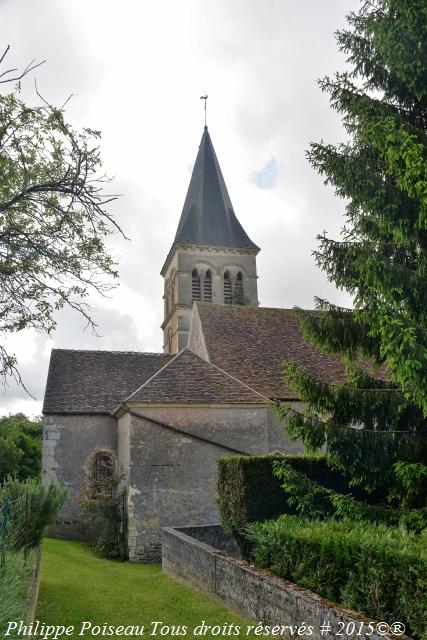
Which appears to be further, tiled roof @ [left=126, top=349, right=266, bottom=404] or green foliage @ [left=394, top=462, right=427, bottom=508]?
tiled roof @ [left=126, top=349, right=266, bottom=404]

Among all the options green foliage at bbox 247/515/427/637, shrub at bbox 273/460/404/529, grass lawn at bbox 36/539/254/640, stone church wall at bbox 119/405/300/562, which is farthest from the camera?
stone church wall at bbox 119/405/300/562

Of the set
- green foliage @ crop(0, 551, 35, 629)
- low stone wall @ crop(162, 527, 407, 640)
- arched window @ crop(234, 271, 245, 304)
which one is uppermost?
arched window @ crop(234, 271, 245, 304)

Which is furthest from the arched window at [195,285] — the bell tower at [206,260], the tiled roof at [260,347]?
the tiled roof at [260,347]

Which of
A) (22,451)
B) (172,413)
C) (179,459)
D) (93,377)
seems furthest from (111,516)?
(22,451)

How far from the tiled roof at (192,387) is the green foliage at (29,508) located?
5.90 m

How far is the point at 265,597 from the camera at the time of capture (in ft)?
22.8

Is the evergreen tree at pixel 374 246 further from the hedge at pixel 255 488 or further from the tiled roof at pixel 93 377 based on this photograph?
the tiled roof at pixel 93 377

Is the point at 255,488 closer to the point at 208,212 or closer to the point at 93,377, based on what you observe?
the point at 93,377

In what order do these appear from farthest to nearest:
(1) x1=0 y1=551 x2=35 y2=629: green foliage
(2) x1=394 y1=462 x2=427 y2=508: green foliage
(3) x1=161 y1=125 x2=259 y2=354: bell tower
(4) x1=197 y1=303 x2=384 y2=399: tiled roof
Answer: (3) x1=161 y1=125 x2=259 y2=354: bell tower → (4) x1=197 y1=303 x2=384 y2=399: tiled roof → (2) x1=394 y1=462 x2=427 y2=508: green foliage → (1) x1=0 y1=551 x2=35 y2=629: green foliage

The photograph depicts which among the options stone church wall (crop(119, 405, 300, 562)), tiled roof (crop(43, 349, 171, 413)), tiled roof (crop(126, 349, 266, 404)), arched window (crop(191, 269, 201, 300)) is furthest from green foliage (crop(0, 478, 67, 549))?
arched window (crop(191, 269, 201, 300))

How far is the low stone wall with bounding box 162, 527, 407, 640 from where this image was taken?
5395 mm

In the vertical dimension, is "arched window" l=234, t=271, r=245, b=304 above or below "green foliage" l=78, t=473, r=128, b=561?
above

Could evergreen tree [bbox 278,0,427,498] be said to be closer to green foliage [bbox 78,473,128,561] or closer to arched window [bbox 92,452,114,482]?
green foliage [bbox 78,473,128,561]

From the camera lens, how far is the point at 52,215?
9.00 m
